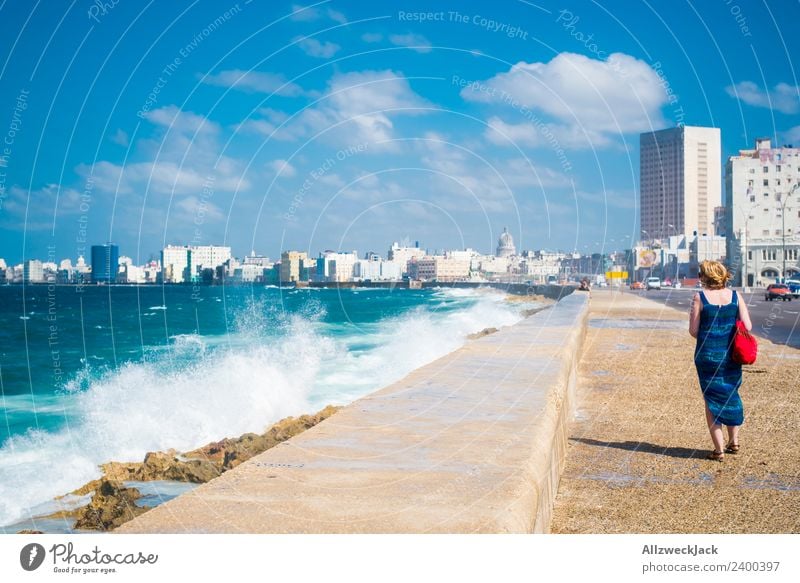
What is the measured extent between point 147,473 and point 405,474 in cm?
779

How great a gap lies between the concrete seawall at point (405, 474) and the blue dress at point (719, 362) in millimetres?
1142

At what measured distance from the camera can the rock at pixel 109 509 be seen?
317 inches

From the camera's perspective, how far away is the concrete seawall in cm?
281

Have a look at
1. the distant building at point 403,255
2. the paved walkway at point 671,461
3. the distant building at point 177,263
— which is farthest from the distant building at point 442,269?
the paved walkway at point 671,461

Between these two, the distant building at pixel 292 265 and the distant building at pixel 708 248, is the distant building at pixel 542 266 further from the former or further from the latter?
the distant building at pixel 292 265

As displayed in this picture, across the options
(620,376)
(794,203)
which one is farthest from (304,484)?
(794,203)

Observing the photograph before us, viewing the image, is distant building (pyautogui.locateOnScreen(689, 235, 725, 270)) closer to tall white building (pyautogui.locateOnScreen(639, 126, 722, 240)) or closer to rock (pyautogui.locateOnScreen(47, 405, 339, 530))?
tall white building (pyautogui.locateOnScreen(639, 126, 722, 240))

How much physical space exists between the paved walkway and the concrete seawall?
0.32m

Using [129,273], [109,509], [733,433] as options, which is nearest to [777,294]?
[733,433]

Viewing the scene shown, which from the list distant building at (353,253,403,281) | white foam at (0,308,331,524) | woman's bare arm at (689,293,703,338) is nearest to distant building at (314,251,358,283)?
distant building at (353,253,403,281)

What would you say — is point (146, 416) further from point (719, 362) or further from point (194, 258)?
point (194, 258)
